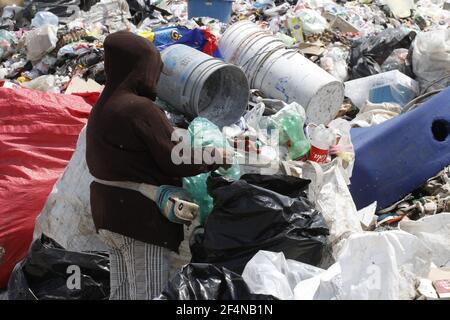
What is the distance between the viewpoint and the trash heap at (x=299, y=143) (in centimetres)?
230

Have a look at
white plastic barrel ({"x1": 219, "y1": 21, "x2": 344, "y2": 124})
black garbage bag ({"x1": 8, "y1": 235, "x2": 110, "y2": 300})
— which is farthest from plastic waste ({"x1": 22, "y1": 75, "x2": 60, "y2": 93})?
black garbage bag ({"x1": 8, "y1": 235, "x2": 110, "y2": 300})

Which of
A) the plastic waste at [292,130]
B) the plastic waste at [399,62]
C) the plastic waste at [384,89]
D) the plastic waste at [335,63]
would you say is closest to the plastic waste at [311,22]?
the plastic waste at [335,63]

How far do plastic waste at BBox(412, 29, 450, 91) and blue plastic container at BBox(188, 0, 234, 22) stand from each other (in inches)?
81.2

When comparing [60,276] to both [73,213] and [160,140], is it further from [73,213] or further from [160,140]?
[160,140]

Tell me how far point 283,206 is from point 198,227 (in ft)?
1.43

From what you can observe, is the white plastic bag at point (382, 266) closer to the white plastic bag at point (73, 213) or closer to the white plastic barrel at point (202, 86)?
A: the white plastic bag at point (73, 213)

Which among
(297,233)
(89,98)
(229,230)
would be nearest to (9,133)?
(89,98)

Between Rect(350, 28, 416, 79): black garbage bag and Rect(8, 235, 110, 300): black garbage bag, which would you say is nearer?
Rect(8, 235, 110, 300): black garbage bag

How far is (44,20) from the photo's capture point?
6914 millimetres

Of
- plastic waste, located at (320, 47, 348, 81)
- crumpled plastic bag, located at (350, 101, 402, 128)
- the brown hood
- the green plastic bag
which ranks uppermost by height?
the brown hood

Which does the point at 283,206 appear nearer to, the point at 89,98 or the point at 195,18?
the point at 89,98

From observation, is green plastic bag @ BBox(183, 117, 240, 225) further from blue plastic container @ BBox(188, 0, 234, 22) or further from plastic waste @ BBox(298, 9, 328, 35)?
blue plastic container @ BBox(188, 0, 234, 22)

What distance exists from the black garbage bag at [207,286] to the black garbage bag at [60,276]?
3.01 ft

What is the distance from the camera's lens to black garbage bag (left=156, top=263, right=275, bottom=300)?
6.91ft
